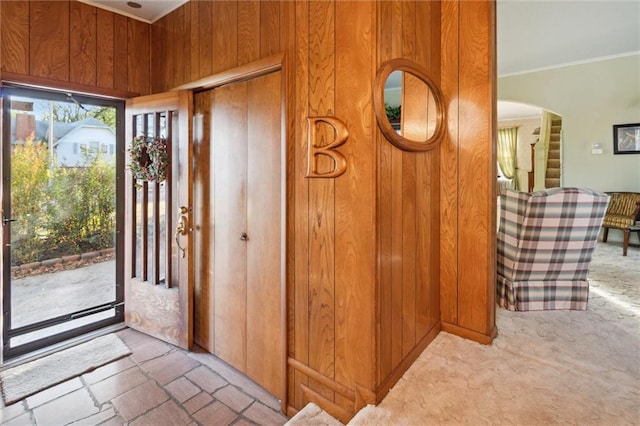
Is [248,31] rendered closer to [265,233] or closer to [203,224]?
[265,233]

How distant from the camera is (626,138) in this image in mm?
5195

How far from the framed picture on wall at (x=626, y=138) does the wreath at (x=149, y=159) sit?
6.45m

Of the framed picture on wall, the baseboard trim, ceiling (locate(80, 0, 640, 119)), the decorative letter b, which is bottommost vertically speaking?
the baseboard trim

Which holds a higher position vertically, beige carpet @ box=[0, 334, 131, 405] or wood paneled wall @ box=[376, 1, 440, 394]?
wood paneled wall @ box=[376, 1, 440, 394]

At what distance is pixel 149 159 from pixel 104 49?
104 cm

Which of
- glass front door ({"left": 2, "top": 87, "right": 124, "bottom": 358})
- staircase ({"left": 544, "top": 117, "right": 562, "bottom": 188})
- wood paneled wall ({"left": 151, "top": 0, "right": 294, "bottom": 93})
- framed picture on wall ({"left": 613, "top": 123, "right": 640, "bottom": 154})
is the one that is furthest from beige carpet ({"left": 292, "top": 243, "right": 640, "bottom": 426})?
staircase ({"left": 544, "top": 117, "right": 562, "bottom": 188})

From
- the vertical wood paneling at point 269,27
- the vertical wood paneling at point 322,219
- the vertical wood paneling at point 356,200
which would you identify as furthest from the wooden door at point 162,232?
the vertical wood paneling at point 356,200

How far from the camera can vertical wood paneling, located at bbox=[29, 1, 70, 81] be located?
2541 millimetres

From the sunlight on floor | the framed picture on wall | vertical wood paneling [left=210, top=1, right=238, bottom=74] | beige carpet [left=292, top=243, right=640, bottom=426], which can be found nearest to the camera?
beige carpet [left=292, top=243, right=640, bottom=426]

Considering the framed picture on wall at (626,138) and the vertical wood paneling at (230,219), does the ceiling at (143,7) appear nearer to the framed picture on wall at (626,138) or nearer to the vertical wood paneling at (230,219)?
the vertical wood paneling at (230,219)

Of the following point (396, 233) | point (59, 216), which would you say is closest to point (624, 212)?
point (396, 233)

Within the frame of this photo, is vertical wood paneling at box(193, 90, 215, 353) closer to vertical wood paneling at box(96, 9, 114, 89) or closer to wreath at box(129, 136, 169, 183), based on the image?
wreath at box(129, 136, 169, 183)

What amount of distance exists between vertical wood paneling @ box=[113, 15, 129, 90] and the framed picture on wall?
676cm

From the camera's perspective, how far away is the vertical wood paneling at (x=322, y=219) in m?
1.70
